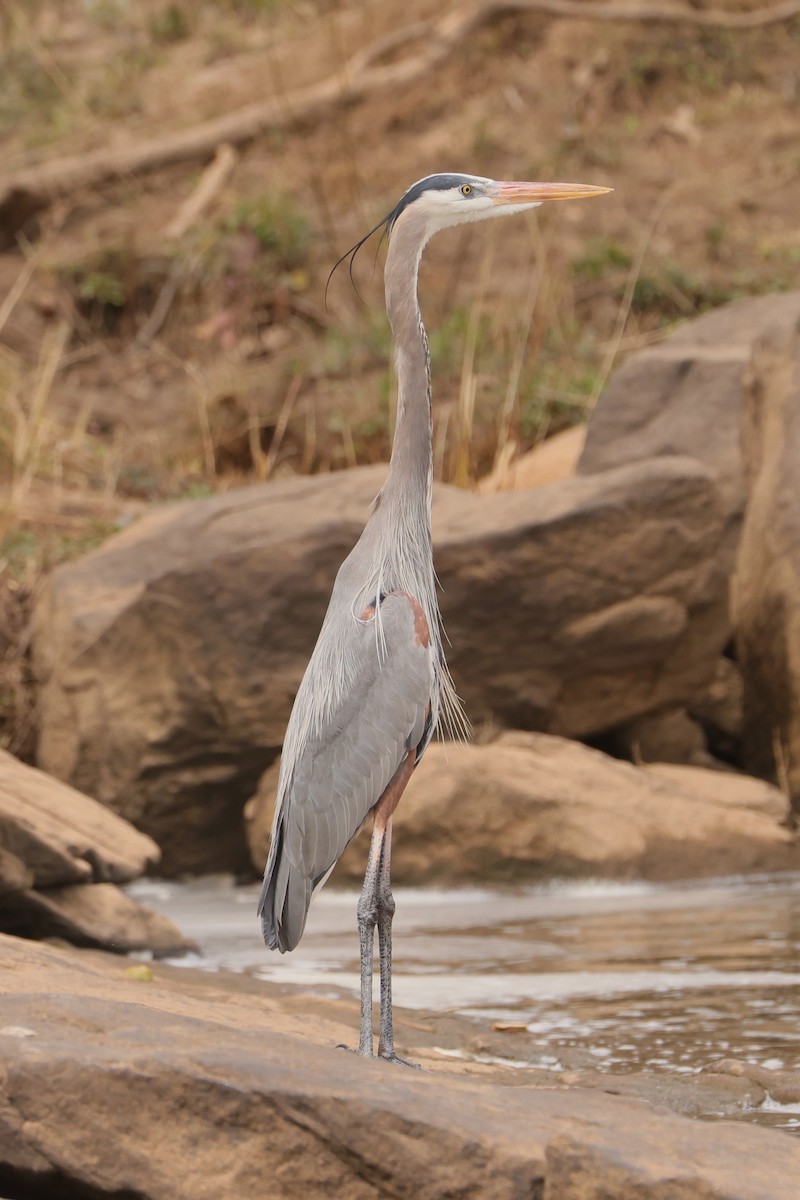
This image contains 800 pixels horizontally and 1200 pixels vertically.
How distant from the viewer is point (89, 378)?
14461 millimetres

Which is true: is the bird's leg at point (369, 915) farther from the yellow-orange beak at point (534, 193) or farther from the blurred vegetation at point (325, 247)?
the blurred vegetation at point (325, 247)

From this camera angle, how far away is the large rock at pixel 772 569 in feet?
26.6

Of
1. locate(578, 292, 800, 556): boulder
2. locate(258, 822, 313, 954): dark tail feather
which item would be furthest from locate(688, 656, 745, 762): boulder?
locate(258, 822, 313, 954): dark tail feather

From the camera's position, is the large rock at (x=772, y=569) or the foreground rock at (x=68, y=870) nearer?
the foreground rock at (x=68, y=870)

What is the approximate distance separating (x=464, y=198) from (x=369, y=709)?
4.71 ft

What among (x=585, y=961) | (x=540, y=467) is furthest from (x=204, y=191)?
(x=585, y=961)

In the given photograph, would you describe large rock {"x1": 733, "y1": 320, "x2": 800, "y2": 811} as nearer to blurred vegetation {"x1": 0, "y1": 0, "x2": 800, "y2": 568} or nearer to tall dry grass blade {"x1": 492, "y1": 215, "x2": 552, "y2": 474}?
tall dry grass blade {"x1": 492, "y1": 215, "x2": 552, "y2": 474}

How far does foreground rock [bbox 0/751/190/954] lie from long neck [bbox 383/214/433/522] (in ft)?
5.77

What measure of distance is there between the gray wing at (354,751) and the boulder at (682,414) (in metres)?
4.77

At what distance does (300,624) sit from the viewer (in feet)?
25.5

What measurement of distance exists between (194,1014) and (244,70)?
14784 mm

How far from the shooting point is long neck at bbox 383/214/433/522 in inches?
173

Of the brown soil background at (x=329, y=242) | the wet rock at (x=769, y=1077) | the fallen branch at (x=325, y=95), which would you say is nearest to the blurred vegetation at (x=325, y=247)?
the brown soil background at (x=329, y=242)

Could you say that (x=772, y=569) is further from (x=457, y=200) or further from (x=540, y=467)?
(x=457, y=200)
